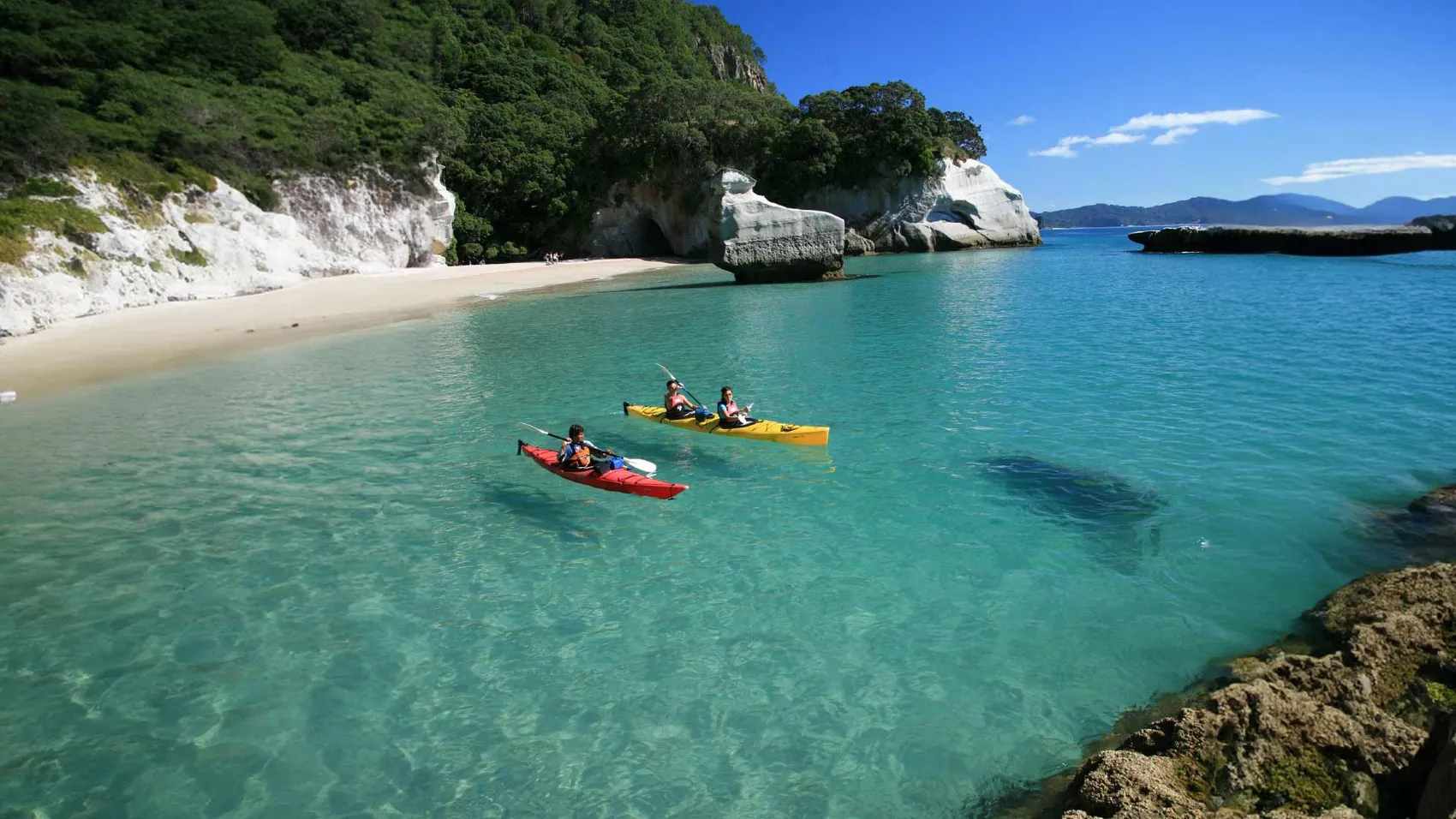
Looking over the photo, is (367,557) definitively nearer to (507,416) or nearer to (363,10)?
(507,416)

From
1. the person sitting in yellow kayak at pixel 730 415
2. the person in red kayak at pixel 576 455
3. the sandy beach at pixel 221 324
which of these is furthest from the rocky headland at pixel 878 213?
the person in red kayak at pixel 576 455

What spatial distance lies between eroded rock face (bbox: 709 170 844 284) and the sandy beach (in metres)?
11.0

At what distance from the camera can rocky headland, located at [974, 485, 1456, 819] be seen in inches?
147

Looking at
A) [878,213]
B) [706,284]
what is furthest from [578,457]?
[878,213]

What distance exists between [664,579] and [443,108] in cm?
5378

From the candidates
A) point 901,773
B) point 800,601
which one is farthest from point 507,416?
point 901,773

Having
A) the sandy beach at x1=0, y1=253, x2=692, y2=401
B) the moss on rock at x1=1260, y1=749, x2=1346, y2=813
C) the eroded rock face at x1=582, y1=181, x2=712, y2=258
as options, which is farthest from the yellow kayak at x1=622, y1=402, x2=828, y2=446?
the eroded rock face at x1=582, y1=181, x2=712, y2=258

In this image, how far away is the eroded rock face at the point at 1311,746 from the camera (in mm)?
3738

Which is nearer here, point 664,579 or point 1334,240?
point 664,579

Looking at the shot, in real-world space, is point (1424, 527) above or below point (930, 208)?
below

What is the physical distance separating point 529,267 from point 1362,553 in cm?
4605

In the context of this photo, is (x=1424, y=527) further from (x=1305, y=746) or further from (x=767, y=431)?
(x=767, y=431)

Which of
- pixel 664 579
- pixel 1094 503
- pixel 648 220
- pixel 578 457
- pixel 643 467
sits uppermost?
pixel 648 220

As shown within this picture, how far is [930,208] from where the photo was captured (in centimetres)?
5816
